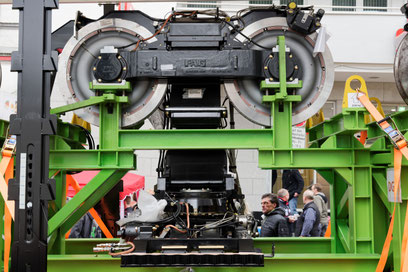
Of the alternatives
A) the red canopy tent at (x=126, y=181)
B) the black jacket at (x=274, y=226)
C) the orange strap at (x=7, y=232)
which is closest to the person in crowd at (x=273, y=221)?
the black jacket at (x=274, y=226)

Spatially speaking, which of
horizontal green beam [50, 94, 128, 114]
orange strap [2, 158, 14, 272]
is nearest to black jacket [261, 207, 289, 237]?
horizontal green beam [50, 94, 128, 114]

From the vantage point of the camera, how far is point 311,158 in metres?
5.79

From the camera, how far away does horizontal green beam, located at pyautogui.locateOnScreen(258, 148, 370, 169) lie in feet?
18.8

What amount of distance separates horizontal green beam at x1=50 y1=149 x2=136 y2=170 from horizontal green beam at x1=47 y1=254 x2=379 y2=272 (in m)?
0.94

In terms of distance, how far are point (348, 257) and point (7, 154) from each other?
324cm

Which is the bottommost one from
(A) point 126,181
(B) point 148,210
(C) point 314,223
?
(C) point 314,223

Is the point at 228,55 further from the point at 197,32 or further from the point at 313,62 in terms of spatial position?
Answer: the point at 313,62

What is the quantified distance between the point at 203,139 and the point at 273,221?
9.02ft

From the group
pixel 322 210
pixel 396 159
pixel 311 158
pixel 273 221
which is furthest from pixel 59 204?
pixel 322 210

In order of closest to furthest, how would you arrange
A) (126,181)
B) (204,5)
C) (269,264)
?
(269,264)
(126,181)
(204,5)

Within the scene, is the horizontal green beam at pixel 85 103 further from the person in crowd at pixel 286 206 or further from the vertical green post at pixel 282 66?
the person in crowd at pixel 286 206

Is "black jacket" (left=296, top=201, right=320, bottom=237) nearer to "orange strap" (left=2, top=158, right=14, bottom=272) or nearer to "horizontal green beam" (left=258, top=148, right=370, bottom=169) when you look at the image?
"horizontal green beam" (left=258, top=148, right=370, bottom=169)

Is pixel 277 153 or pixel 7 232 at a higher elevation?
pixel 277 153

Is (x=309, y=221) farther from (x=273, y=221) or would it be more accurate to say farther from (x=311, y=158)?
(x=311, y=158)
